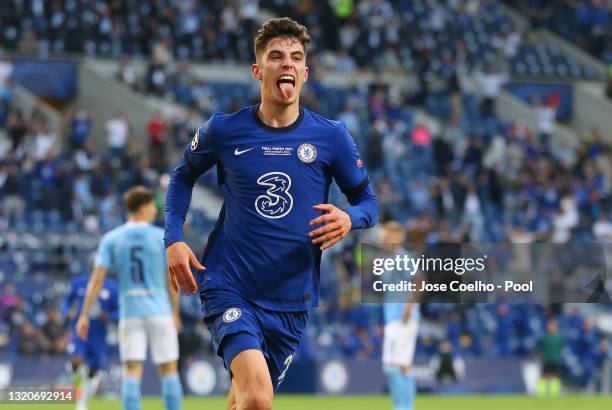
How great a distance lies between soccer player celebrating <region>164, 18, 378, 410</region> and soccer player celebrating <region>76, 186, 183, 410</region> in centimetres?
498

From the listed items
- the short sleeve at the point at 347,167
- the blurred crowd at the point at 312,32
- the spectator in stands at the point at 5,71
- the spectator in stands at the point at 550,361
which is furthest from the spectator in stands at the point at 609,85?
the short sleeve at the point at 347,167

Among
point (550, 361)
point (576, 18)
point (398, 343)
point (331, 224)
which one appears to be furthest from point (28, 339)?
point (576, 18)

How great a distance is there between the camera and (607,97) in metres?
36.2

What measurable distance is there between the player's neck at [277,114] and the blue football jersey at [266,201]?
0.13 ft

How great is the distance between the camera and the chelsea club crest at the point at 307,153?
23.1 feet

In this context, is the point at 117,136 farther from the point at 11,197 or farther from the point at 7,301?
the point at 7,301

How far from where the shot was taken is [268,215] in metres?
6.99

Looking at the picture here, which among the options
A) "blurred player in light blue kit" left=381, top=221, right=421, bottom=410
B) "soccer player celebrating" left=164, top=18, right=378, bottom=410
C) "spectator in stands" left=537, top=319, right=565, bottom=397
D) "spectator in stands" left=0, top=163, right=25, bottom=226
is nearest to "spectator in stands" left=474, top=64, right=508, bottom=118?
"spectator in stands" left=537, top=319, right=565, bottom=397

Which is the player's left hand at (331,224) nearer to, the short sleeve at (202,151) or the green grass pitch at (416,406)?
the short sleeve at (202,151)

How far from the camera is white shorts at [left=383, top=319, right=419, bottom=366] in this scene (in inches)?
564

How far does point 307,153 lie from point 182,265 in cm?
90

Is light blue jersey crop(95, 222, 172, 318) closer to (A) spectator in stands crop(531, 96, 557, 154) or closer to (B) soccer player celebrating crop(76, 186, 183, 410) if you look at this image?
(B) soccer player celebrating crop(76, 186, 183, 410)

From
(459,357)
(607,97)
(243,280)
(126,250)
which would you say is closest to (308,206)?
(243,280)

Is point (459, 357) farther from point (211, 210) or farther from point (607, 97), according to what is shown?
point (607, 97)
